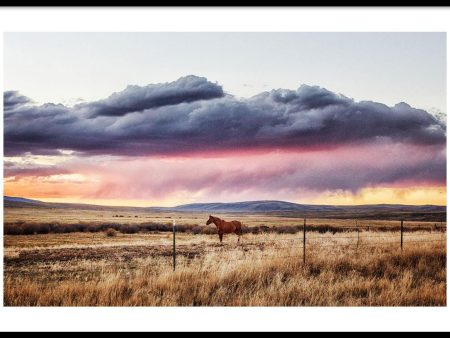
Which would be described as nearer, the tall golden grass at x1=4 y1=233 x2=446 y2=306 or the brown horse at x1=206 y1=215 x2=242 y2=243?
the tall golden grass at x1=4 y1=233 x2=446 y2=306

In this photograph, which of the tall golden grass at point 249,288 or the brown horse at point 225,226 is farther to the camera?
the brown horse at point 225,226

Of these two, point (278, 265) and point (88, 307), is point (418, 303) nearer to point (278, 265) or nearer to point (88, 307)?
point (278, 265)

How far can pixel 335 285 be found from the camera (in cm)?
791

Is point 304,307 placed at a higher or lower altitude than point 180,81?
lower

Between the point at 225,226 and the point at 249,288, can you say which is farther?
the point at 225,226

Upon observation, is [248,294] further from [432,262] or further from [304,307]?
[432,262]

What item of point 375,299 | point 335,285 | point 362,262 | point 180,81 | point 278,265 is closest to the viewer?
point 375,299

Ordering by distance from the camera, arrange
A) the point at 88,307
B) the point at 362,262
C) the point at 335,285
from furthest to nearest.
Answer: the point at 362,262 → the point at 335,285 → the point at 88,307
